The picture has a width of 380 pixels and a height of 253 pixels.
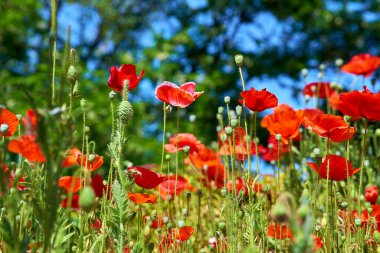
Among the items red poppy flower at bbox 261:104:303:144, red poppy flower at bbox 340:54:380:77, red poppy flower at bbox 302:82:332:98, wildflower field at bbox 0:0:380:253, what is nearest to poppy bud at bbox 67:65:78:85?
wildflower field at bbox 0:0:380:253

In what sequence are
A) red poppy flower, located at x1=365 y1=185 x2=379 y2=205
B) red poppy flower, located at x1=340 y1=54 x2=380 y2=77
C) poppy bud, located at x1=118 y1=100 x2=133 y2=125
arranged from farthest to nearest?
red poppy flower, located at x1=340 y1=54 x2=380 y2=77 < red poppy flower, located at x1=365 y1=185 x2=379 y2=205 < poppy bud, located at x1=118 y1=100 x2=133 y2=125

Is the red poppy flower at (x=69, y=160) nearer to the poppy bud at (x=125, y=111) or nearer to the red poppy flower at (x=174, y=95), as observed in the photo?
the poppy bud at (x=125, y=111)

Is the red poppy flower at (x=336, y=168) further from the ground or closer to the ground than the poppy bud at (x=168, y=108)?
closer to the ground

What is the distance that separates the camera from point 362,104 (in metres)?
1.61

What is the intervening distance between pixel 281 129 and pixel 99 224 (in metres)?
0.59

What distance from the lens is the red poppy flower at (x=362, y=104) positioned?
1.60m

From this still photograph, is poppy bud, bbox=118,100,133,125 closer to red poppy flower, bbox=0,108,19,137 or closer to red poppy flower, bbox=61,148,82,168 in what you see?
red poppy flower, bbox=61,148,82,168

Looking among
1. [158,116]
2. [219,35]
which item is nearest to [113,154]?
[158,116]

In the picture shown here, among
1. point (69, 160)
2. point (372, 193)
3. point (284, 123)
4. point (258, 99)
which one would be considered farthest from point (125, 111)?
point (372, 193)

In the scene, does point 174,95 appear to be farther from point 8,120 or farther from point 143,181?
point 8,120

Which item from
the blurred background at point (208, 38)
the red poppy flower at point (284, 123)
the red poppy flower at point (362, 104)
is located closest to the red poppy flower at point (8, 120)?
the red poppy flower at point (284, 123)

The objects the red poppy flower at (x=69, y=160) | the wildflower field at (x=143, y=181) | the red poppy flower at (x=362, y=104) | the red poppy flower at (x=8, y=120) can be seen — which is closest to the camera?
the wildflower field at (x=143, y=181)

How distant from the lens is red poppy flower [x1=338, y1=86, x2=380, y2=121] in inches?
62.8

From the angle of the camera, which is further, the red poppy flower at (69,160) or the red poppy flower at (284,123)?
the red poppy flower at (284,123)
